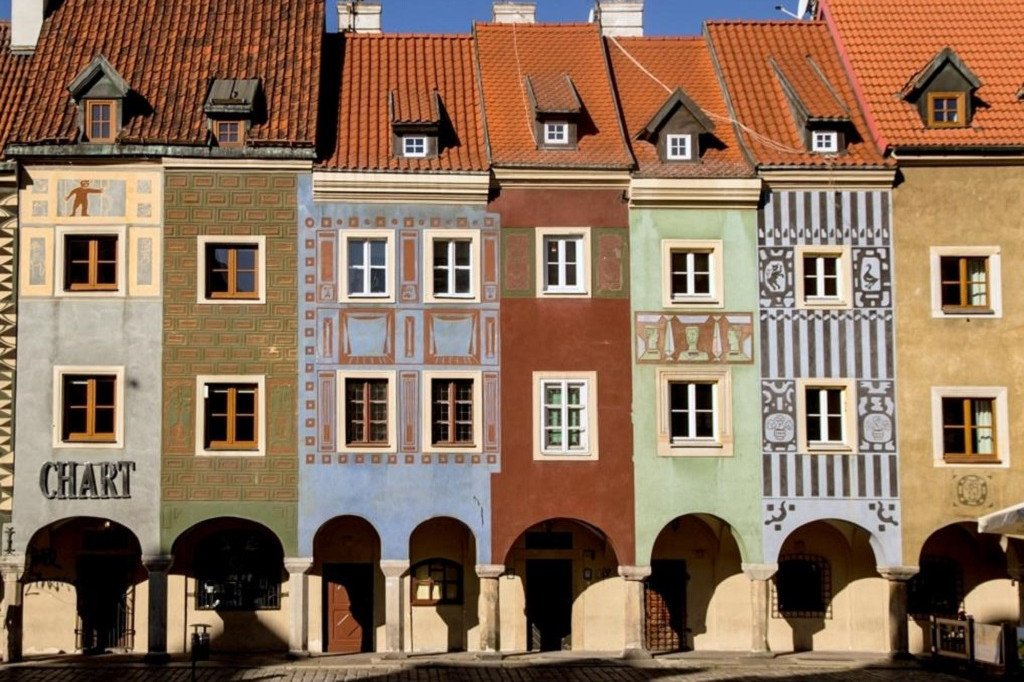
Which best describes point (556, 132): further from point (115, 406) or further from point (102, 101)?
point (115, 406)

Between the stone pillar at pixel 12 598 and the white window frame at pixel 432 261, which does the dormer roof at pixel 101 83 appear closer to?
the white window frame at pixel 432 261

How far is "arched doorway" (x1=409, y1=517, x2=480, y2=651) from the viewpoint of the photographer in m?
33.6

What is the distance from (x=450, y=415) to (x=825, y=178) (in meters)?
9.85

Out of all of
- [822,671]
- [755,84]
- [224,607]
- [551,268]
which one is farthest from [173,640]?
[755,84]

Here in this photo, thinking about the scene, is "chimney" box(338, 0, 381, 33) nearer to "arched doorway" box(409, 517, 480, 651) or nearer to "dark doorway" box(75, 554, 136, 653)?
"arched doorway" box(409, 517, 480, 651)

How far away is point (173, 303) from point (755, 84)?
47.9 ft

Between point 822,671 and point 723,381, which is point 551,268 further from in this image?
point 822,671

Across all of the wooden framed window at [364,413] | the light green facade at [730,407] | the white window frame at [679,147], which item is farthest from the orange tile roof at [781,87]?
the wooden framed window at [364,413]

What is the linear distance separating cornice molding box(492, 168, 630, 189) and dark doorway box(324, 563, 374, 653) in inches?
369

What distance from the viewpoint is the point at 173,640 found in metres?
33.1

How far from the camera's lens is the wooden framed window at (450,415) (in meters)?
32.3

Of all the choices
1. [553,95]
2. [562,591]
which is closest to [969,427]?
[562,591]

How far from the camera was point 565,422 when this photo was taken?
32406 millimetres

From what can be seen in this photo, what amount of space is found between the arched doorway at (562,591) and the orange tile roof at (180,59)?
10.6 meters
